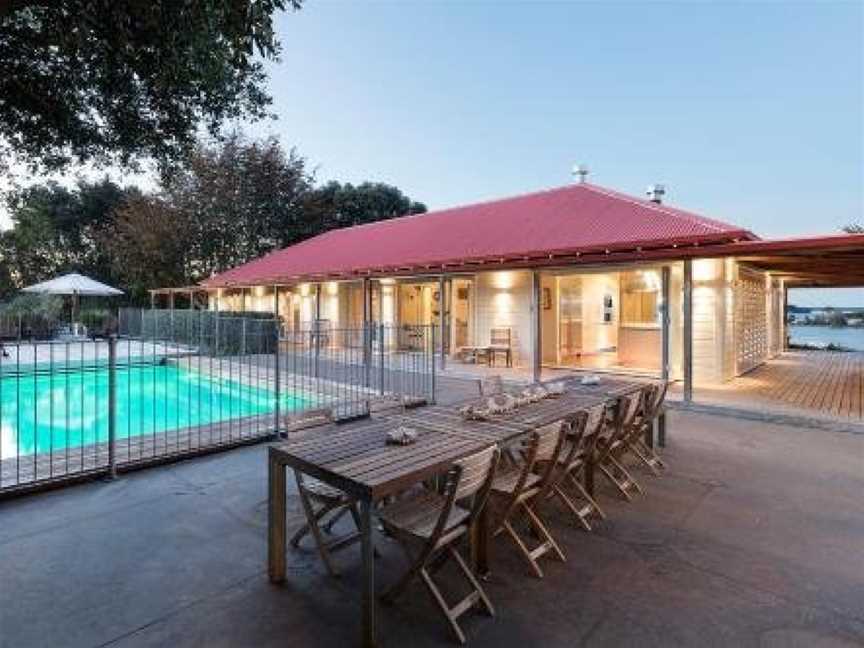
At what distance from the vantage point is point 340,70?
1905 centimetres

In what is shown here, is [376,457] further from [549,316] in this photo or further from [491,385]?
[549,316]

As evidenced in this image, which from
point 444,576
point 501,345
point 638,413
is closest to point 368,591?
point 444,576

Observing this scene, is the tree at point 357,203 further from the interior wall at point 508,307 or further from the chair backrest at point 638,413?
the chair backrest at point 638,413

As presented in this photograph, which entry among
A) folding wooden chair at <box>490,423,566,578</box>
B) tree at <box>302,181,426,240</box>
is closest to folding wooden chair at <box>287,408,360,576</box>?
folding wooden chair at <box>490,423,566,578</box>

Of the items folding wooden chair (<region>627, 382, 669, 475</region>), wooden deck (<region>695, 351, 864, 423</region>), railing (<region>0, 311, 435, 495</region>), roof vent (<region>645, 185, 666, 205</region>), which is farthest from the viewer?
roof vent (<region>645, 185, 666, 205</region>)

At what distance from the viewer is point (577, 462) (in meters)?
4.23

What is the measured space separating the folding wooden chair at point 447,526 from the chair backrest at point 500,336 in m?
11.5

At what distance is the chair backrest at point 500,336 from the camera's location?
14.6 metres

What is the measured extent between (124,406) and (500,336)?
380 inches

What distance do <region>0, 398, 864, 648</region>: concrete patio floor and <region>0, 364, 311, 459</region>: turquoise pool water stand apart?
365 centimetres

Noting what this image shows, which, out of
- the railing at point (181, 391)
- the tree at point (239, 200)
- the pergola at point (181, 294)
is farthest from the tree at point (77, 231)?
the railing at point (181, 391)

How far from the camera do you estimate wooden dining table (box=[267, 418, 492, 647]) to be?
2.59 m

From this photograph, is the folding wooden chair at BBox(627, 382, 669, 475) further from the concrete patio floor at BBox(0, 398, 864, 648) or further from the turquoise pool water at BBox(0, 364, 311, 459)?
the turquoise pool water at BBox(0, 364, 311, 459)

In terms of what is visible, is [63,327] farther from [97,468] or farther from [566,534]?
[566,534]
